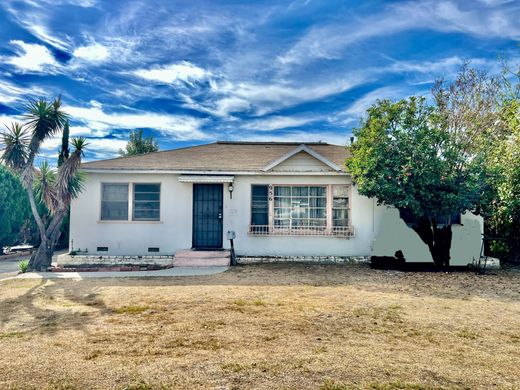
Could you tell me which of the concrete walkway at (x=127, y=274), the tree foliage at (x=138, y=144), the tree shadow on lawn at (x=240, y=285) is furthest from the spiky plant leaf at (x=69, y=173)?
the tree foliage at (x=138, y=144)

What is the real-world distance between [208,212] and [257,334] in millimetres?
7564

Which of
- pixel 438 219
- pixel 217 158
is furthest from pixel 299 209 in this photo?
pixel 438 219

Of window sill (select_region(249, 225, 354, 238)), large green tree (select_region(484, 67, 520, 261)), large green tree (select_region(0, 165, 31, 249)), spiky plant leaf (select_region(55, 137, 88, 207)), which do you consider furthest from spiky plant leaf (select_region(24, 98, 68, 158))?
large green tree (select_region(484, 67, 520, 261))

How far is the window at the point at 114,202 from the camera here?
1229 cm

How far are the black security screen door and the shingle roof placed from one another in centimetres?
83

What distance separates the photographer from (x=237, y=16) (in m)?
11.1

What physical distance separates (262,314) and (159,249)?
7084mm

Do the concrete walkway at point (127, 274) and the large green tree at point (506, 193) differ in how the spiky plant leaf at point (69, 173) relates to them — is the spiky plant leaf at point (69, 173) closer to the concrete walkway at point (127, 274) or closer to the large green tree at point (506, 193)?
the concrete walkway at point (127, 274)

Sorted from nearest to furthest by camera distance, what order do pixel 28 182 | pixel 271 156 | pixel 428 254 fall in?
pixel 28 182
pixel 428 254
pixel 271 156

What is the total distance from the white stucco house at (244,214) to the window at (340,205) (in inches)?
1.5

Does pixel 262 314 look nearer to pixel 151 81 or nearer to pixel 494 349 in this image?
pixel 494 349

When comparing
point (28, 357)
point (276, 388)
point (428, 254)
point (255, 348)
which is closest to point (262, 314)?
point (255, 348)

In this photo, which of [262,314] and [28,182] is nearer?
[262,314]

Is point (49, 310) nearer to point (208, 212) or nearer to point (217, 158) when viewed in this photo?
point (208, 212)
